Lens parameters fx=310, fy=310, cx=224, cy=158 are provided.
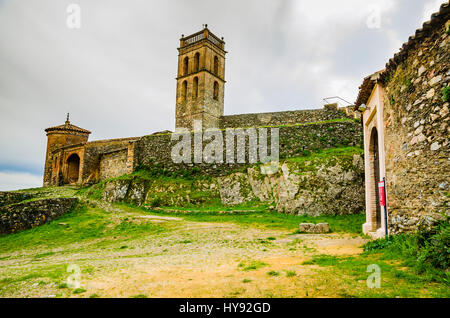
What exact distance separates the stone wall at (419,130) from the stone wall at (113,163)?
21161 mm

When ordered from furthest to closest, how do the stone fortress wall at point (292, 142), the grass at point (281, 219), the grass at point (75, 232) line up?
the stone fortress wall at point (292, 142)
the grass at point (75, 232)
the grass at point (281, 219)

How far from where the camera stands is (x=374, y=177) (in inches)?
417

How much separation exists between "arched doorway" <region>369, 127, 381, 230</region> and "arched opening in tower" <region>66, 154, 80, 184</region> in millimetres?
28349

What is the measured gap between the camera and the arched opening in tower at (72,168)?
102ft

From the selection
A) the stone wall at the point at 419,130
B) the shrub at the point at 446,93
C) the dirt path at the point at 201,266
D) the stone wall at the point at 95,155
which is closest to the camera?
the dirt path at the point at 201,266

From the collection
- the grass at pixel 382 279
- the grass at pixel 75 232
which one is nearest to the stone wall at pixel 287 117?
the grass at pixel 75 232

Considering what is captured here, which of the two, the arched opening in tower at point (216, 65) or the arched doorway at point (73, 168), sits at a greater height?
the arched opening in tower at point (216, 65)

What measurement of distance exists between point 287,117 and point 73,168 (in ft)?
71.4

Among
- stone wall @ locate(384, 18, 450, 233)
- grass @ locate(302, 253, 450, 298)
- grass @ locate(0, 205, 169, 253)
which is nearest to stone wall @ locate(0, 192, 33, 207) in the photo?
grass @ locate(0, 205, 169, 253)

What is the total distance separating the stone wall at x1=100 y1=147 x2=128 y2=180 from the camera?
2567cm

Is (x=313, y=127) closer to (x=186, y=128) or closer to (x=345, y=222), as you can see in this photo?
(x=345, y=222)

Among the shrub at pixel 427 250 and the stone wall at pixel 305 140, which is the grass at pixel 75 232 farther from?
the shrub at pixel 427 250

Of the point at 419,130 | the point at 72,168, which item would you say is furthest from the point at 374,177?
the point at 72,168

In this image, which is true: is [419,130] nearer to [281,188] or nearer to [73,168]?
[281,188]
